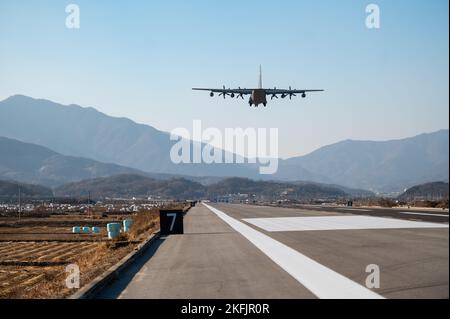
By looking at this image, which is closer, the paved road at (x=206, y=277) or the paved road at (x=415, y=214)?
the paved road at (x=206, y=277)

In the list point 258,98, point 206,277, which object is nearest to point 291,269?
point 206,277

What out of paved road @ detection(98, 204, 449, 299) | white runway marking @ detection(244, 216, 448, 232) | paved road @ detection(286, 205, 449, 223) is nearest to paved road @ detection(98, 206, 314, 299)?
paved road @ detection(98, 204, 449, 299)

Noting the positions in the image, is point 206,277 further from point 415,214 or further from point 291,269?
point 415,214

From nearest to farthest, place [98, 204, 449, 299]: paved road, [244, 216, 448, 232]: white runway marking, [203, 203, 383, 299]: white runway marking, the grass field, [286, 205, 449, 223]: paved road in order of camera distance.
Answer: 1. [203, 203, 383, 299]: white runway marking
2. [98, 204, 449, 299]: paved road
3. the grass field
4. [244, 216, 448, 232]: white runway marking
5. [286, 205, 449, 223]: paved road

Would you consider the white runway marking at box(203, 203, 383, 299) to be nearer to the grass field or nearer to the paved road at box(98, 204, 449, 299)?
the paved road at box(98, 204, 449, 299)

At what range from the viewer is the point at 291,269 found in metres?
14.1

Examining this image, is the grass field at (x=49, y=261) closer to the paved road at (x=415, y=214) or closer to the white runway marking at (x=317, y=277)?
the white runway marking at (x=317, y=277)

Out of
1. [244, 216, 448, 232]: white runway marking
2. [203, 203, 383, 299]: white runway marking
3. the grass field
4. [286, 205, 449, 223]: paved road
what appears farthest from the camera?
[286, 205, 449, 223]: paved road

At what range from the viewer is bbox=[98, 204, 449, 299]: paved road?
10.9 meters

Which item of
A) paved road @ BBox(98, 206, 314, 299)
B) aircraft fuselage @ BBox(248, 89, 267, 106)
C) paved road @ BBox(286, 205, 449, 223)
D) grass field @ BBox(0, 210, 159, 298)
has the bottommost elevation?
grass field @ BBox(0, 210, 159, 298)

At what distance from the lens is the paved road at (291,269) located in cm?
1089

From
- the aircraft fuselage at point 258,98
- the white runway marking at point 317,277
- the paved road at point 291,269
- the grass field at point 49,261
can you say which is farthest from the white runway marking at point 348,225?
the aircraft fuselage at point 258,98

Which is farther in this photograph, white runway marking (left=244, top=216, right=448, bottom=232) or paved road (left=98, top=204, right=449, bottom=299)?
white runway marking (left=244, top=216, right=448, bottom=232)
